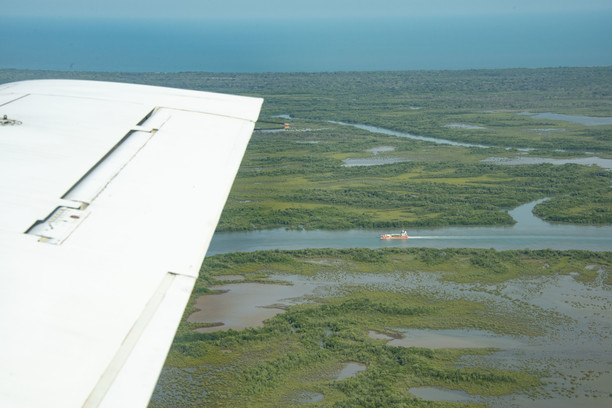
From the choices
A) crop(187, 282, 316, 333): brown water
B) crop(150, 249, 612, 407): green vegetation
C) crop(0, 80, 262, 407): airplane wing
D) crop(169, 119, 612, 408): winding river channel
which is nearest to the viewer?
crop(0, 80, 262, 407): airplane wing

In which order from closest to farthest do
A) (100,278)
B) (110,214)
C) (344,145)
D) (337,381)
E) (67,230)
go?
1. (100,278)
2. (67,230)
3. (110,214)
4. (337,381)
5. (344,145)

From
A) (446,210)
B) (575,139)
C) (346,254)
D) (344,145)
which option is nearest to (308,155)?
(344,145)

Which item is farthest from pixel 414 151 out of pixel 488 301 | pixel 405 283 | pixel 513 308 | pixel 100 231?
pixel 100 231

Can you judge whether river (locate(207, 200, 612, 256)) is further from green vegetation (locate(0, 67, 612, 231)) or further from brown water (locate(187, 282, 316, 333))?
brown water (locate(187, 282, 316, 333))

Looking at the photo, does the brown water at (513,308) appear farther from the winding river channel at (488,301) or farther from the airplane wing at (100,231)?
the airplane wing at (100,231)

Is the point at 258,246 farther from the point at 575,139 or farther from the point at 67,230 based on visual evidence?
the point at 575,139

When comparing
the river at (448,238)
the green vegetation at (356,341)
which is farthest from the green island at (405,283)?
the river at (448,238)

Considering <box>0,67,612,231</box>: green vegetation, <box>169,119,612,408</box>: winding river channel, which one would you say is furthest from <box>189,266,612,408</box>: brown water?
<box>0,67,612,231</box>: green vegetation
